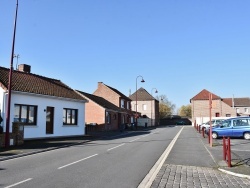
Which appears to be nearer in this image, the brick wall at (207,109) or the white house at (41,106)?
the white house at (41,106)

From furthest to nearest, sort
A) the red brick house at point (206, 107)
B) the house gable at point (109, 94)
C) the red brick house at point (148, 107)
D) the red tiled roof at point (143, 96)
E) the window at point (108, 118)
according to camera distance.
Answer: the red tiled roof at point (143, 96), the red brick house at point (148, 107), the red brick house at point (206, 107), the house gable at point (109, 94), the window at point (108, 118)

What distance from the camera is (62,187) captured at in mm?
7707

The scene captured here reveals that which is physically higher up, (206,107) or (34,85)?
(206,107)

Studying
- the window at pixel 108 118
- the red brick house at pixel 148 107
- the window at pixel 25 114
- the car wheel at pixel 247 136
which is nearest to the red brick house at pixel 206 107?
the red brick house at pixel 148 107

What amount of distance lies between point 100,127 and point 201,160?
30430mm

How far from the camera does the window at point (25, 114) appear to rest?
23.1m

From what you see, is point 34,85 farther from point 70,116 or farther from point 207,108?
point 207,108

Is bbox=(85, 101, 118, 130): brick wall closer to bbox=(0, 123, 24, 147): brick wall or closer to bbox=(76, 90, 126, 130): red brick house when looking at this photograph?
bbox=(76, 90, 126, 130): red brick house

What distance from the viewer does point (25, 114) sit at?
78.4 ft

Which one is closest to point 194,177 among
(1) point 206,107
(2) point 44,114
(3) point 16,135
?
(3) point 16,135

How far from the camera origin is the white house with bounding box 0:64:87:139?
23.0 metres

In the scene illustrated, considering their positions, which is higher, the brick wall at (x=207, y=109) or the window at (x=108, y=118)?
the brick wall at (x=207, y=109)

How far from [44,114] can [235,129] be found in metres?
16.4

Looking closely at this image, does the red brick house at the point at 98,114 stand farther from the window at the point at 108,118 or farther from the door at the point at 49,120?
the door at the point at 49,120
